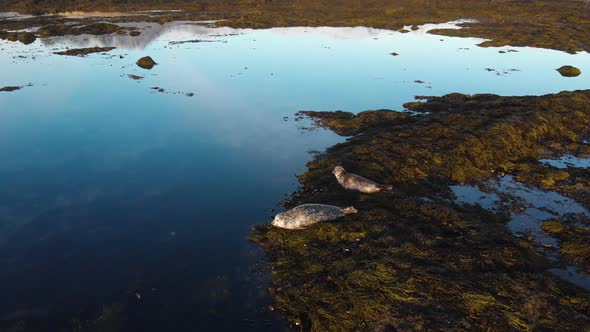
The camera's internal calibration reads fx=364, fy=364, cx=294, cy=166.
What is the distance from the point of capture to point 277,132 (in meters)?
28.6

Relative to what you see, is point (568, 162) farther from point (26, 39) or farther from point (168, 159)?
point (26, 39)

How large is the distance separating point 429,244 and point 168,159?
16.9 metres

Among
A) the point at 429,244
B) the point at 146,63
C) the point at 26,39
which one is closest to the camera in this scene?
the point at 429,244

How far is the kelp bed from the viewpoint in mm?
11820

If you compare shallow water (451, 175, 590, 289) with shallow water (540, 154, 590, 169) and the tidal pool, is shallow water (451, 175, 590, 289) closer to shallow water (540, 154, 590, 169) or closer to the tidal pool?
shallow water (540, 154, 590, 169)

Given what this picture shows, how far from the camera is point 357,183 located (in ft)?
63.9

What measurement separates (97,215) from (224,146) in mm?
9933

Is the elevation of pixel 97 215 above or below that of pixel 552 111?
below

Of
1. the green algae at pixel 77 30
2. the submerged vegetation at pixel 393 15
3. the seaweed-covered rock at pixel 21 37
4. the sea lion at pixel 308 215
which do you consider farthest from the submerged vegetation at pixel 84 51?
the sea lion at pixel 308 215

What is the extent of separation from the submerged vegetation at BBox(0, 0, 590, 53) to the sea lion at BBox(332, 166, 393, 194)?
56.4m

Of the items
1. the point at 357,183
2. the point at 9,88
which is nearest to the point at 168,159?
the point at 357,183

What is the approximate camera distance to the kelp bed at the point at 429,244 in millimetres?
11820

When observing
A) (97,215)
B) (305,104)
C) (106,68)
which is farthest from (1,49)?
(97,215)

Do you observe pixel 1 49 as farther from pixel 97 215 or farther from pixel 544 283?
pixel 544 283
